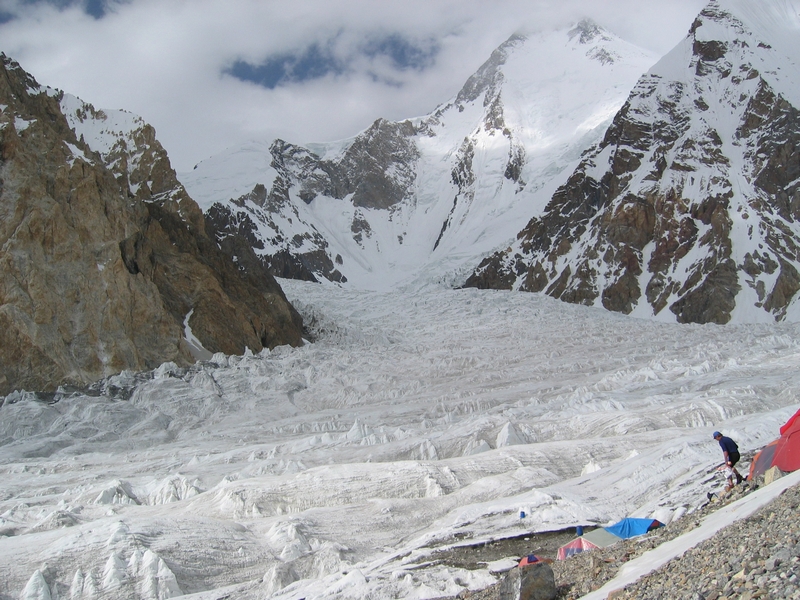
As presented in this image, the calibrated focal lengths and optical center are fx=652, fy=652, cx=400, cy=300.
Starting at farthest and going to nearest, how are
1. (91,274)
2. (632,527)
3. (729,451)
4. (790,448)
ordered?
1. (91,274)
2. (729,451)
3. (632,527)
4. (790,448)

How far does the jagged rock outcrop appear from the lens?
99.8 ft

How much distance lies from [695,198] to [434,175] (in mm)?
91013

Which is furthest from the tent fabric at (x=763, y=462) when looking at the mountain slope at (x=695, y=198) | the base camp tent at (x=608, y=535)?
the mountain slope at (x=695, y=198)

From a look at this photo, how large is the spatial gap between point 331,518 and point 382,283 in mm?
103916

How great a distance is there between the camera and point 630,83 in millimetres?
128000

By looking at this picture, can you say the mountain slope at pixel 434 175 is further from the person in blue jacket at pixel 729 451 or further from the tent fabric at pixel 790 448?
the tent fabric at pixel 790 448

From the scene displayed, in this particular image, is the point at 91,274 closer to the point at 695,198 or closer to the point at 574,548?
the point at 574,548

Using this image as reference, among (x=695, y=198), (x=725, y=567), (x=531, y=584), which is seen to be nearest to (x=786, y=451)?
(x=725, y=567)

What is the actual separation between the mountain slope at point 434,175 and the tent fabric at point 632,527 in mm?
85648

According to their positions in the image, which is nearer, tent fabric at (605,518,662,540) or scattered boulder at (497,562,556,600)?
scattered boulder at (497,562,556,600)

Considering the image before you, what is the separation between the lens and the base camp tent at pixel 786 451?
31.1 feet

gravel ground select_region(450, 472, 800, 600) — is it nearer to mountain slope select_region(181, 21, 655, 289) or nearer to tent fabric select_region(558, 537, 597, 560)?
tent fabric select_region(558, 537, 597, 560)

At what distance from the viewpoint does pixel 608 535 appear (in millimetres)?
11180

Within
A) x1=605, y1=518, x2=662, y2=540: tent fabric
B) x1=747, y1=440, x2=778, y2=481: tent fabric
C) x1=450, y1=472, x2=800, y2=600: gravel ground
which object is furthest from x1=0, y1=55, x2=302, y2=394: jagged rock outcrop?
x1=747, y1=440, x2=778, y2=481: tent fabric
